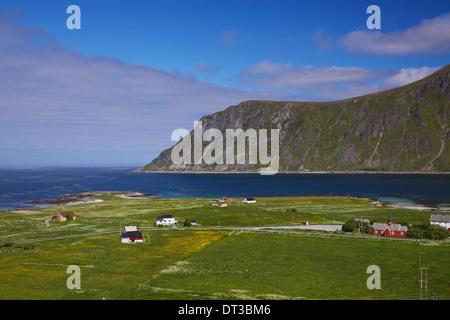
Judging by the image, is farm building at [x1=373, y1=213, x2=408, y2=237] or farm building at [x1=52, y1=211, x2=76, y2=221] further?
farm building at [x1=52, y1=211, x2=76, y2=221]

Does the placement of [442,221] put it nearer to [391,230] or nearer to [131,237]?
[391,230]

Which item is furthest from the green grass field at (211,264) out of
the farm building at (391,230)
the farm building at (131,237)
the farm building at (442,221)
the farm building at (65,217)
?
the farm building at (442,221)

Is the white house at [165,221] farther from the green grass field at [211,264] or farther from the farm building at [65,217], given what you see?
the farm building at [65,217]

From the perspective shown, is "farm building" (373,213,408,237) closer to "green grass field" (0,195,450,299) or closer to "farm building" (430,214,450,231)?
"green grass field" (0,195,450,299)

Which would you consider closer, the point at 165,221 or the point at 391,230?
the point at 391,230

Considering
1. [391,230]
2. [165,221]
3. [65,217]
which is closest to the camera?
[391,230]

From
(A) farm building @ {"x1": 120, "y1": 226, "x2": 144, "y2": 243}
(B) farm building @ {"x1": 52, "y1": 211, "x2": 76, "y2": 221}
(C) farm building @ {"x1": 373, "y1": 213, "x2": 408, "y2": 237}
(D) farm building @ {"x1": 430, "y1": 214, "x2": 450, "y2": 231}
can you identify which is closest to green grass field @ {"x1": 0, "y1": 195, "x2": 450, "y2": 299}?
(A) farm building @ {"x1": 120, "y1": 226, "x2": 144, "y2": 243}

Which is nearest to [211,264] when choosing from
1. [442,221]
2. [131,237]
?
[131,237]
